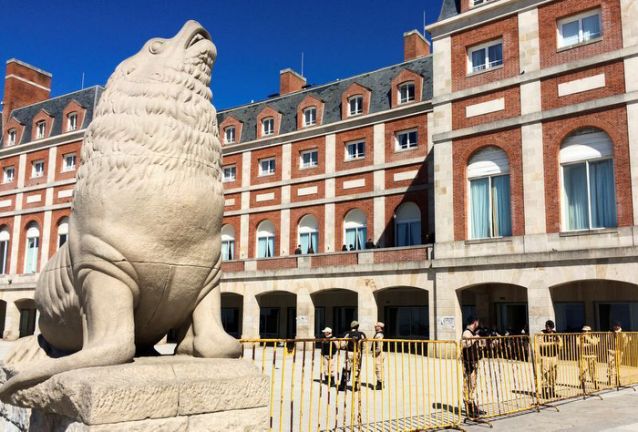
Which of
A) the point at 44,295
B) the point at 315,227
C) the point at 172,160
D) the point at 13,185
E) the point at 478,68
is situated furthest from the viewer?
the point at 13,185

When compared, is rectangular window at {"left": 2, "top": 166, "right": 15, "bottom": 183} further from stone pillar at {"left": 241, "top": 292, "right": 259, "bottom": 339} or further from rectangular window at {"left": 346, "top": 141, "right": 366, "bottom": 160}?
rectangular window at {"left": 346, "top": 141, "right": 366, "bottom": 160}

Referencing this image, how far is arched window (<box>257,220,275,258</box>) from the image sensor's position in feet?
115

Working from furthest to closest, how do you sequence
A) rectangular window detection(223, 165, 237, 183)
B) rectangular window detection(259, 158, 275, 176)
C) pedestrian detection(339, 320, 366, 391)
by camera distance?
rectangular window detection(223, 165, 237, 183), rectangular window detection(259, 158, 275, 176), pedestrian detection(339, 320, 366, 391)

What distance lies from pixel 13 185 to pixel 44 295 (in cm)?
4297

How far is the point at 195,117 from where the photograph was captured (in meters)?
4.43

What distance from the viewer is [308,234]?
33.5 meters

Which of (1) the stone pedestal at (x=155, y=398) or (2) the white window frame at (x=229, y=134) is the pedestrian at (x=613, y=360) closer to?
(1) the stone pedestal at (x=155, y=398)

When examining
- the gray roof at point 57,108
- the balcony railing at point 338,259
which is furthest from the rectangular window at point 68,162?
the balcony railing at point 338,259

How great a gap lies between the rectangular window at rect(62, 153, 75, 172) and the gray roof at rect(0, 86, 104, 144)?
1957 mm

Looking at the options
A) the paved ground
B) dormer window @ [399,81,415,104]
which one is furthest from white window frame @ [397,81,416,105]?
the paved ground

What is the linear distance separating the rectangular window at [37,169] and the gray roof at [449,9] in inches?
1203

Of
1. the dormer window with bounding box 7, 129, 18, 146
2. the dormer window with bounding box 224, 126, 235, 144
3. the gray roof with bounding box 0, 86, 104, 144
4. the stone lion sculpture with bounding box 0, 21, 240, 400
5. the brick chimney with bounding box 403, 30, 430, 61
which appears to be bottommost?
the stone lion sculpture with bounding box 0, 21, 240, 400

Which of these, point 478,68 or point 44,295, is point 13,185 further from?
point 44,295

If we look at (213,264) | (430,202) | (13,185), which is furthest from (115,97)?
(13,185)
